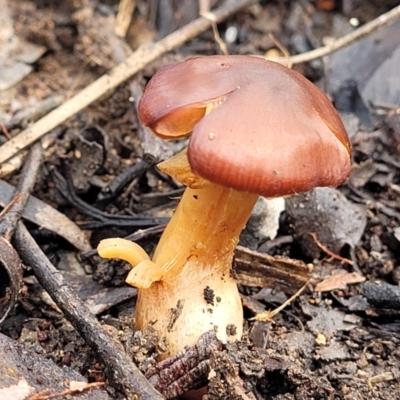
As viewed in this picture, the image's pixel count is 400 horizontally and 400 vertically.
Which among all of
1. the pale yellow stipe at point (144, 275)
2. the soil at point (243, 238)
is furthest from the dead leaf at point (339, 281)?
the pale yellow stipe at point (144, 275)

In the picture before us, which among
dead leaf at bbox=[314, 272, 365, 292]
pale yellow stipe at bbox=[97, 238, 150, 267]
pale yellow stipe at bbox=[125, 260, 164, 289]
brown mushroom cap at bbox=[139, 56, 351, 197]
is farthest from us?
dead leaf at bbox=[314, 272, 365, 292]

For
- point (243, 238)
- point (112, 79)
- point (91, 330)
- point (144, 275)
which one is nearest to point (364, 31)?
point (112, 79)

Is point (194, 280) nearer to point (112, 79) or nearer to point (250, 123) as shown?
point (250, 123)

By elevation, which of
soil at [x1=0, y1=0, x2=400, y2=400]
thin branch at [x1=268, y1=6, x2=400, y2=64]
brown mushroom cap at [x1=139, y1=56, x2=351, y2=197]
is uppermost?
brown mushroom cap at [x1=139, y1=56, x2=351, y2=197]

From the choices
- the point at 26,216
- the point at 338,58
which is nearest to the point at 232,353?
the point at 26,216

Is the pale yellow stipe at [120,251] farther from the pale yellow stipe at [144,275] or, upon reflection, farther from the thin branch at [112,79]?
the thin branch at [112,79]

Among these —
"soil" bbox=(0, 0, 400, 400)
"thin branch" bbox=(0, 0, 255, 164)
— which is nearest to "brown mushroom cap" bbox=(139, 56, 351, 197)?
"soil" bbox=(0, 0, 400, 400)

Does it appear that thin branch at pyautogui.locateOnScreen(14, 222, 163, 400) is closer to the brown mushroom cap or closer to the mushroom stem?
the mushroom stem
